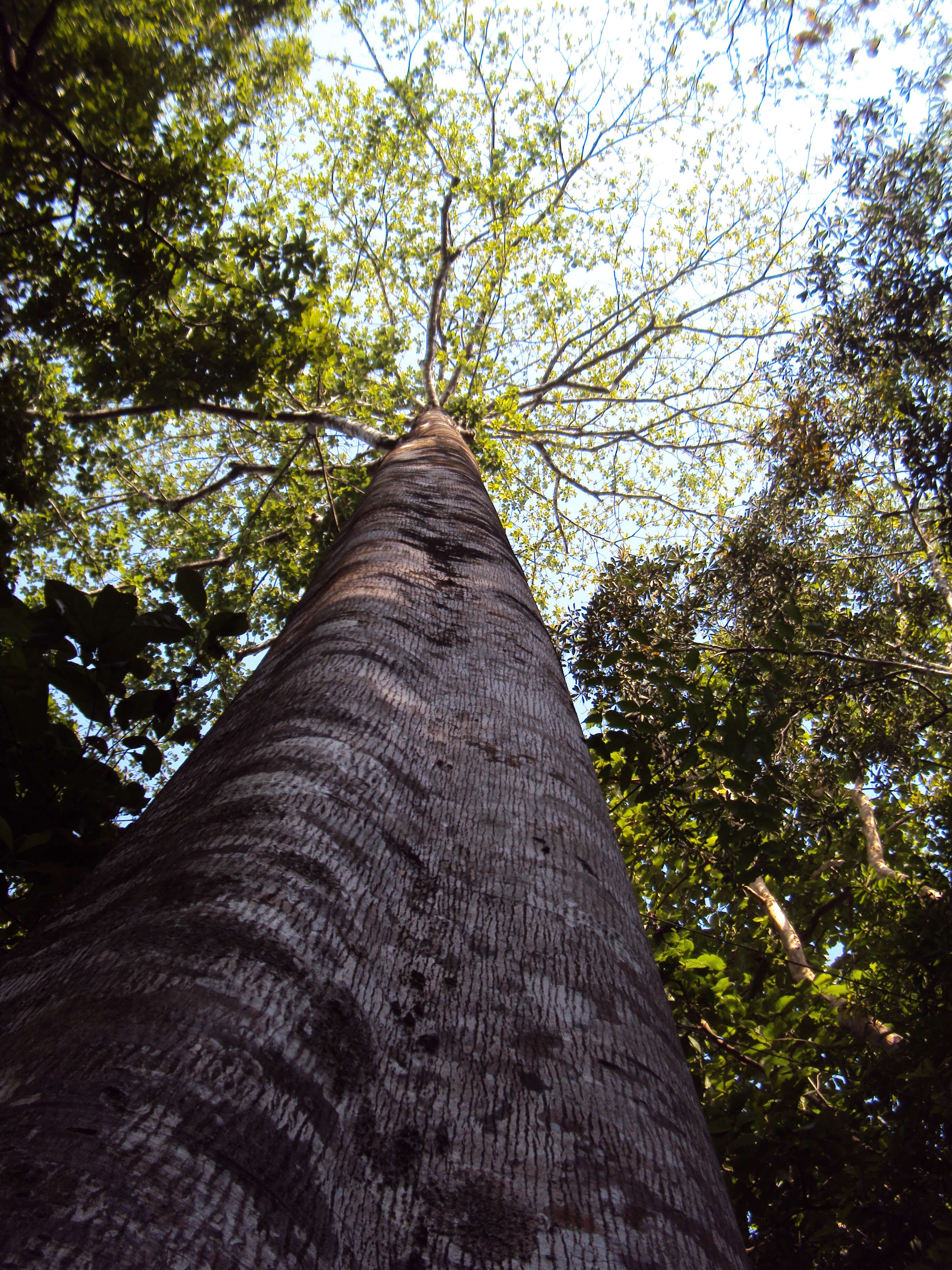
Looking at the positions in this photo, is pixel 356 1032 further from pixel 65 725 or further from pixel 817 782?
pixel 817 782

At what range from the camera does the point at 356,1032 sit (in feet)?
2.05

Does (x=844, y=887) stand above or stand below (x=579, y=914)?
above

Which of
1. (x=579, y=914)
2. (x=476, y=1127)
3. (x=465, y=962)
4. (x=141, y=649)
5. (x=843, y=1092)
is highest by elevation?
(x=843, y=1092)

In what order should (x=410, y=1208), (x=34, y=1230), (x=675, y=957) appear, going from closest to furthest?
(x=34, y=1230) < (x=410, y=1208) < (x=675, y=957)

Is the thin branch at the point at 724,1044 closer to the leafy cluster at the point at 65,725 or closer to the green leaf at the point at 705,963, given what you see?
the green leaf at the point at 705,963

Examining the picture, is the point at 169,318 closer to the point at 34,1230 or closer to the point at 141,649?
the point at 141,649

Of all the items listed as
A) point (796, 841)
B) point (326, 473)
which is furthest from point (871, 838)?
point (326, 473)

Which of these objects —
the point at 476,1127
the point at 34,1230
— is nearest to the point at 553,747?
the point at 476,1127

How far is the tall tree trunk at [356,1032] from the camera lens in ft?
1.50

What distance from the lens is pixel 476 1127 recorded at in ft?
1.92

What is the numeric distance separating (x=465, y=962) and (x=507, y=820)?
238 millimetres

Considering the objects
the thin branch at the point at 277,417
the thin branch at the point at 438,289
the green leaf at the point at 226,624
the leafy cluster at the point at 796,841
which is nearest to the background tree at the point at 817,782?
the leafy cluster at the point at 796,841

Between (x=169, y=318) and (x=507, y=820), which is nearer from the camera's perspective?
(x=507, y=820)

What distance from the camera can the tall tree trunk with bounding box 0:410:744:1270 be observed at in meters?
0.46
